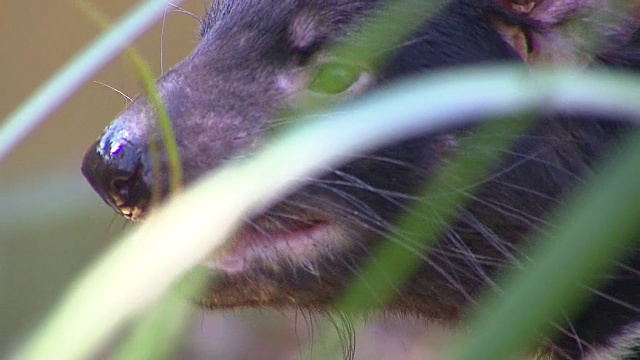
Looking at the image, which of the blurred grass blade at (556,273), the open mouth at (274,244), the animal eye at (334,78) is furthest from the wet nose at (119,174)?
the blurred grass blade at (556,273)

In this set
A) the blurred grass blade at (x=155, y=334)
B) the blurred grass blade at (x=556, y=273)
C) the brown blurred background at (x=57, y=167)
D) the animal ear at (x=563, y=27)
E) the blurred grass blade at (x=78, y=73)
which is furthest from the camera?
the brown blurred background at (x=57, y=167)

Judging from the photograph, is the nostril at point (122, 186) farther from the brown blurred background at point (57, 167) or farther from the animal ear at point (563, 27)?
the brown blurred background at point (57, 167)

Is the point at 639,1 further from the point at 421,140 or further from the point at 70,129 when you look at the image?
Answer: the point at 70,129

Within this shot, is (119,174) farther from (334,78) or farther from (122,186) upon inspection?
(334,78)

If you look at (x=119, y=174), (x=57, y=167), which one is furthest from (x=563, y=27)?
(x=57, y=167)

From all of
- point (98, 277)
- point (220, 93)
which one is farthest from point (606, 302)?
point (98, 277)

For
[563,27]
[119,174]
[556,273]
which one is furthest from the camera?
[563,27]

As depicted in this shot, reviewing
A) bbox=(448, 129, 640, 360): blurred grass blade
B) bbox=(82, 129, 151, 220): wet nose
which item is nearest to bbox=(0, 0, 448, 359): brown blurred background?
bbox=(82, 129, 151, 220): wet nose
